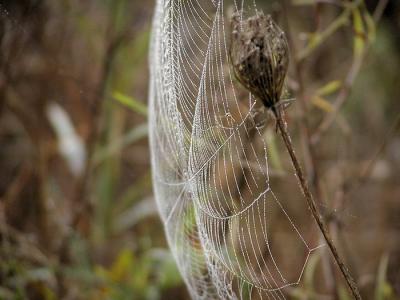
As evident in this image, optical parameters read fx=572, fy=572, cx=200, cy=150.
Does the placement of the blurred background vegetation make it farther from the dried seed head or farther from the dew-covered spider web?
the dried seed head

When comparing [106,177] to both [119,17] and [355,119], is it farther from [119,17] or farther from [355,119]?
[355,119]

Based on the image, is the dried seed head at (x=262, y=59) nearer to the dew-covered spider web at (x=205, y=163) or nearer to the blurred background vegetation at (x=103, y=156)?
the dew-covered spider web at (x=205, y=163)

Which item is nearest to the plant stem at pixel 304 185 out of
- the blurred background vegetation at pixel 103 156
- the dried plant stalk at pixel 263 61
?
the dried plant stalk at pixel 263 61

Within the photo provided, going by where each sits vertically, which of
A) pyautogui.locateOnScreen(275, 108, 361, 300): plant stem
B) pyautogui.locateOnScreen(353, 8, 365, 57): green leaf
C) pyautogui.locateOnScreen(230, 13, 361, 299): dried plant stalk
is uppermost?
pyautogui.locateOnScreen(353, 8, 365, 57): green leaf

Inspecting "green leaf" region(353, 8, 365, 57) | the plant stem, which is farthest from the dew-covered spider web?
"green leaf" region(353, 8, 365, 57)

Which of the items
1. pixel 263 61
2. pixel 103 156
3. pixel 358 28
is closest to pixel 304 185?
pixel 263 61

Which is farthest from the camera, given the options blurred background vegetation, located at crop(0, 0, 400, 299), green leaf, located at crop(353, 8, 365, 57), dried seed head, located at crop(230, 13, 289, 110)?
blurred background vegetation, located at crop(0, 0, 400, 299)

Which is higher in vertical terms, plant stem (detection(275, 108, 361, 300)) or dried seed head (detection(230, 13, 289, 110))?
dried seed head (detection(230, 13, 289, 110))
